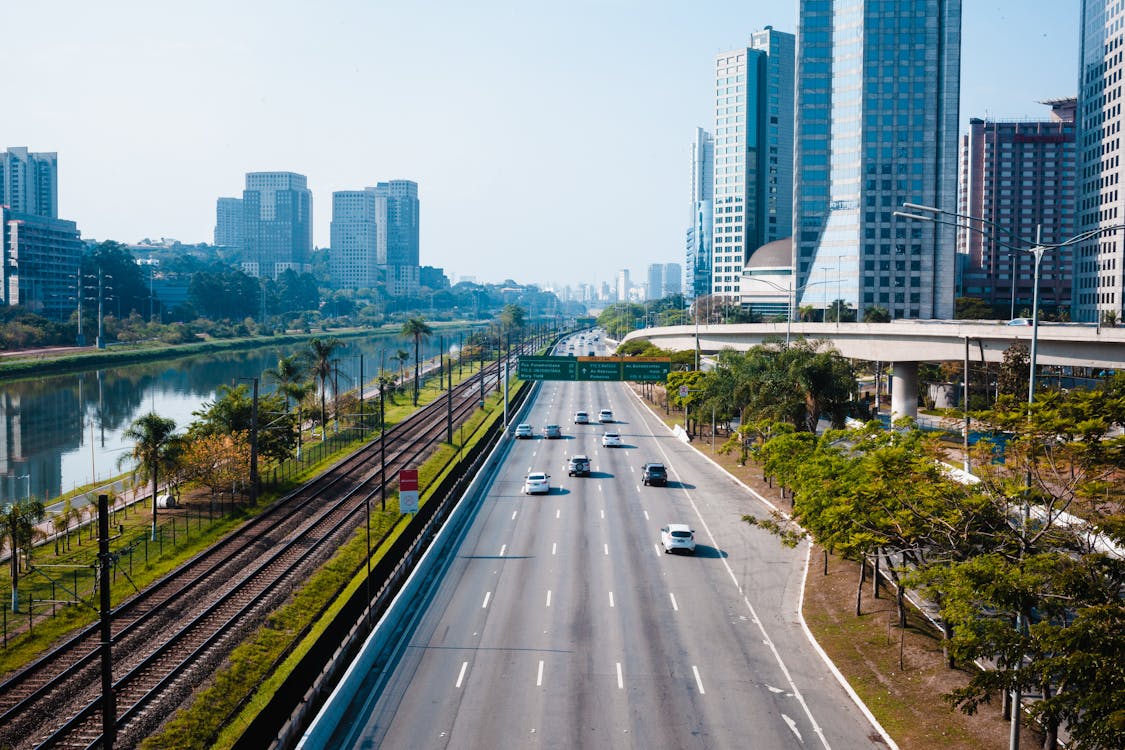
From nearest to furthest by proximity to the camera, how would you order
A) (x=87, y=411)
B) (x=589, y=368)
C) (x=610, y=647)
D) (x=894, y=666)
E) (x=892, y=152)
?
1. (x=894, y=666)
2. (x=610, y=647)
3. (x=589, y=368)
4. (x=87, y=411)
5. (x=892, y=152)

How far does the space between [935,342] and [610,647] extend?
48.4m

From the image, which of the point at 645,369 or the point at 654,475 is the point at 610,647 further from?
the point at 645,369

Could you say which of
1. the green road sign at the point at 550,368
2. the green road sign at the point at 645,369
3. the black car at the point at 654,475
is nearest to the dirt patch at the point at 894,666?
the black car at the point at 654,475

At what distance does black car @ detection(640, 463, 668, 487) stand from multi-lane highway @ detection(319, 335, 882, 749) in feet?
20.0

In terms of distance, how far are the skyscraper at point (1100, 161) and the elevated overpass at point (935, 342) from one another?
85924 millimetres

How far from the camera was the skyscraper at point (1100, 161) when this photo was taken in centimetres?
A: 15238

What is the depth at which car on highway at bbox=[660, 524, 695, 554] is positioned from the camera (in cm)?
4328

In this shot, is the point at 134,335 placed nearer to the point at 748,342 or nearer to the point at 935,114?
the point at 748,342

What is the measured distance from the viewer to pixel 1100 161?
16138 centimetres

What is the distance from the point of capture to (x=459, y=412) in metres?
102

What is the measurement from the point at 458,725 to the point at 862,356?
5970cm

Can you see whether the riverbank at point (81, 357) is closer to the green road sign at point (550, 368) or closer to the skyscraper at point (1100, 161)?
the green road sign at point (550, 368)

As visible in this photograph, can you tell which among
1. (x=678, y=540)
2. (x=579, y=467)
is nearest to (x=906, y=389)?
(x=579, y=467)

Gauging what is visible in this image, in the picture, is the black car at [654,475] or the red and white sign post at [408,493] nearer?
the red and white sign post at [408,493]
